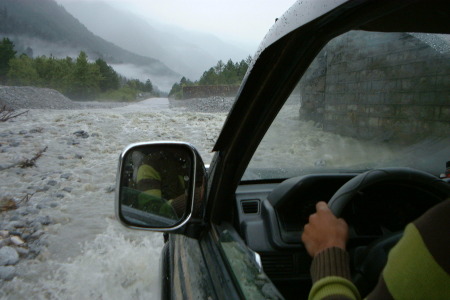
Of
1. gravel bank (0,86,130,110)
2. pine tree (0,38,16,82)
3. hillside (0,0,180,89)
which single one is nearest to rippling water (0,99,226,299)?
gravel bank (0,86,130,110)

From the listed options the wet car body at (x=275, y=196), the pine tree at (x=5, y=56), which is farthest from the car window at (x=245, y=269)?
the pine tree at (x=5, y=56)

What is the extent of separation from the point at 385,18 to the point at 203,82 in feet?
169

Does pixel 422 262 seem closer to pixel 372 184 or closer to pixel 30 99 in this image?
pixel 372 184

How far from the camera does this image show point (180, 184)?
1.37m

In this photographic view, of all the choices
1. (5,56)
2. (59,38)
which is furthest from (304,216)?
(59,38)

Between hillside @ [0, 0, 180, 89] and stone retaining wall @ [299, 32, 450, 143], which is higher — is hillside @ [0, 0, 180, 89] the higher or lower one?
the higher one

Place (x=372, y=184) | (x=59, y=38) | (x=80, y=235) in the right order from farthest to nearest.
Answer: (x=59, y=38) < (x=80, y=235) < (x=372, y=184)

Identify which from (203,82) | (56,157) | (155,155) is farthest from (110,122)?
(203,82)

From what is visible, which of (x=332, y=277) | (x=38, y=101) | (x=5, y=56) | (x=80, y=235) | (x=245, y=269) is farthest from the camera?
(x=5, y=56)

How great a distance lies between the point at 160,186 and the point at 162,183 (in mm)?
13

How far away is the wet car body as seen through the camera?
0.79m

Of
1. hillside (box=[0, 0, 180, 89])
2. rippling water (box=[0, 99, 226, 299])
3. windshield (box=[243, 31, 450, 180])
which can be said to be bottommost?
rippling water (box=[0, 99, 226, 299])

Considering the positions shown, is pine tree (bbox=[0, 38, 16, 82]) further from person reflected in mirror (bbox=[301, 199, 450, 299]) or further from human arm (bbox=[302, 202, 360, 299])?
person reflected in mirror (bbox=[301, 199, 450, 299])

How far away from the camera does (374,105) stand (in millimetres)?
1097
